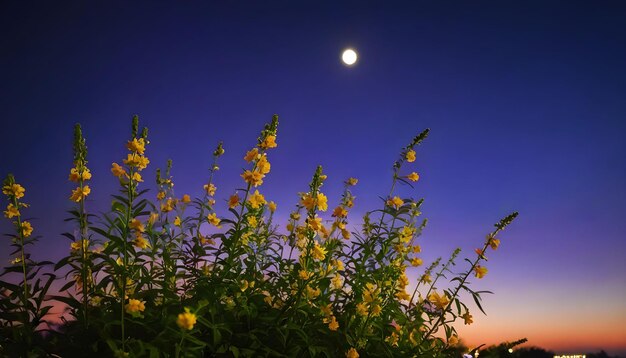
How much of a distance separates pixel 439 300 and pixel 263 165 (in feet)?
8.91

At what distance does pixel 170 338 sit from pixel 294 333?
46.9 inches

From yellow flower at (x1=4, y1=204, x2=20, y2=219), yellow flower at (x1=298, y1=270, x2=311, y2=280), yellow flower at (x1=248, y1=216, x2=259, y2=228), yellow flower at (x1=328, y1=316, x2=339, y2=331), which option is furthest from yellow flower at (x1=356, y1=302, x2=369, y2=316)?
yellow flower at (x1=4, y1=204, x2=20, y2=219)

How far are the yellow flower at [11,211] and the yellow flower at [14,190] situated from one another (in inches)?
4.1

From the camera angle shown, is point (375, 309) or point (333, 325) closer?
point (333, 325)

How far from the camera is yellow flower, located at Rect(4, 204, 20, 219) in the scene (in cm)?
446

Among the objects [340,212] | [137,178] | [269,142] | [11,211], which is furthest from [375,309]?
[11,211]

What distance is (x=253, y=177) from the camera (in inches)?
171

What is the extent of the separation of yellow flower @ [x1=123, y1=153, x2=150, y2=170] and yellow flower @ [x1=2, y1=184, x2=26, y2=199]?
4.69ft

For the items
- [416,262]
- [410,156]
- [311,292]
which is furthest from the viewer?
[416,262]

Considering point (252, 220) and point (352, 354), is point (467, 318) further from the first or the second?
Result: point (252, 220)

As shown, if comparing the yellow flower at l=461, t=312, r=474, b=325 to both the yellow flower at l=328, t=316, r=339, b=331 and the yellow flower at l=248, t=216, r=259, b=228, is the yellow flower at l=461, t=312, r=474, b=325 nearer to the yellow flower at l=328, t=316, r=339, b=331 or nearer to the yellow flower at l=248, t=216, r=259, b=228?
the yellow flower at l=328, t=316, r=339, b=331

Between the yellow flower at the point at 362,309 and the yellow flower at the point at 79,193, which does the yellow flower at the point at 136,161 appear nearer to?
the yellow flower at the point at 79,193

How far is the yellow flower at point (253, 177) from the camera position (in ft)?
14.2

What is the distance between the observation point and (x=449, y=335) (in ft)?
17.8
